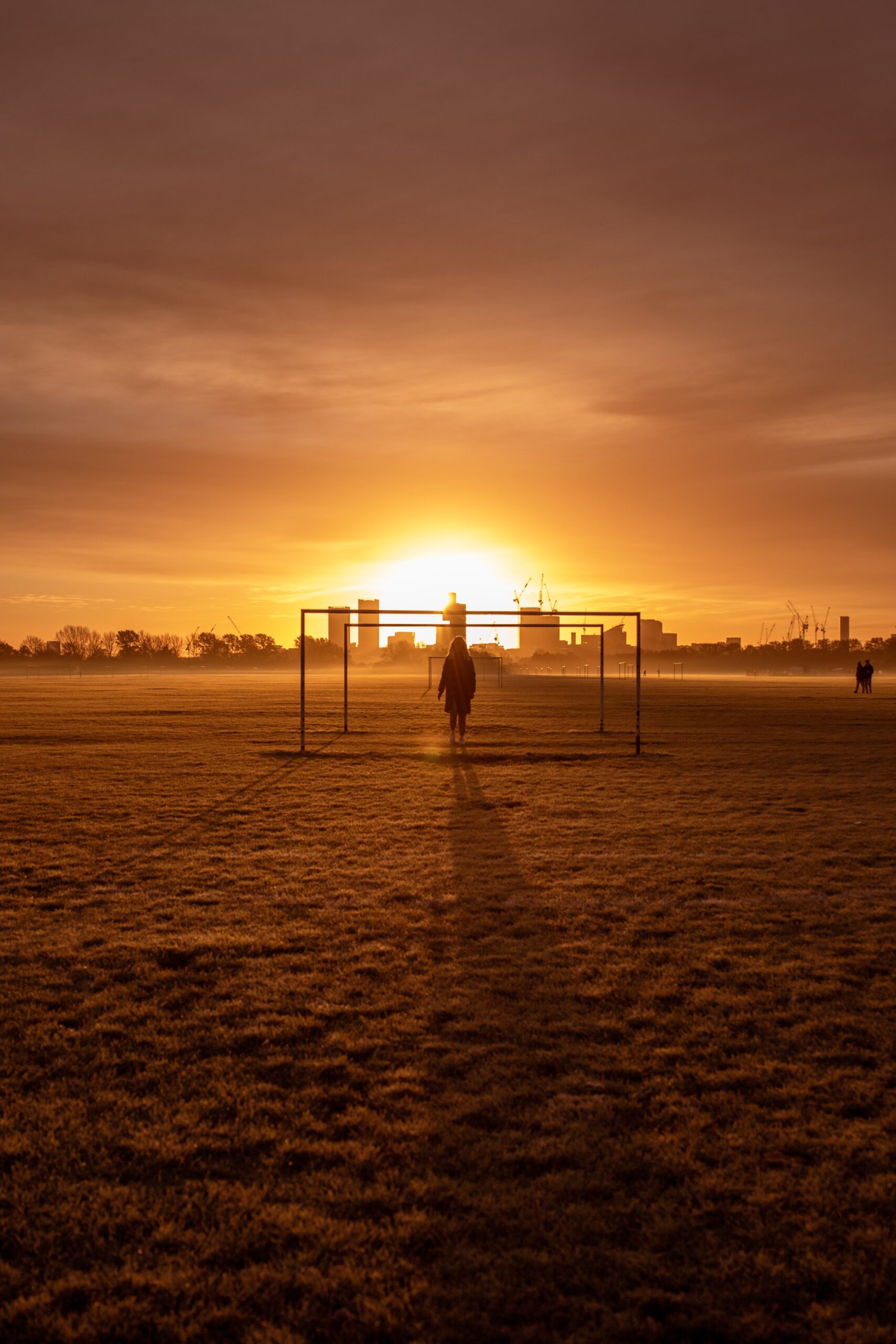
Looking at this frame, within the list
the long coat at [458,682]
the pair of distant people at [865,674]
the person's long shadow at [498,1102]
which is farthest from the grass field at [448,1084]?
the pair of distant people at [865,674]

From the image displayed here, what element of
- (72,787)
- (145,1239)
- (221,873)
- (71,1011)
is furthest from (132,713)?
(145,1239)

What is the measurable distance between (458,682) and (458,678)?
0.08 meters

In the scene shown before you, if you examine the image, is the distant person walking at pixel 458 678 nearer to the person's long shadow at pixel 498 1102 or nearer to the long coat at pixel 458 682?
the long coat at pixel 458 682

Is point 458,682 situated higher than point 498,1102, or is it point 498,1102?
point 458,682

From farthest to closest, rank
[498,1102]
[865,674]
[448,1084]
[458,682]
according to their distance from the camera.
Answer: [865,674] → [458,682] → [448,1084] → [498,1102]

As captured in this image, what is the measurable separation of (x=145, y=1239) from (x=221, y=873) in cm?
552

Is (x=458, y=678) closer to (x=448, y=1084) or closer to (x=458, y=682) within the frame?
(x=458, y=682)

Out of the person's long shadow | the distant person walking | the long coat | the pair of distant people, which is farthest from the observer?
the pair of distant people

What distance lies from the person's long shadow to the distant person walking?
11.4m

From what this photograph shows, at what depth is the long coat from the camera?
63.8 feet

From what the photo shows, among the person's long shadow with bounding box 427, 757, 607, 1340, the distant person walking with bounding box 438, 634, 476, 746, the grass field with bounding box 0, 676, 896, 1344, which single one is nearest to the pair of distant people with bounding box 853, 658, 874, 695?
the distant person walking with bounding box 438, 634, 476, 746

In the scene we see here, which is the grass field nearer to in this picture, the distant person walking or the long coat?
the distant person walking

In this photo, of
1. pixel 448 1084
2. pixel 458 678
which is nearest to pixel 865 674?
pixel 458 678

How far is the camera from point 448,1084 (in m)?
4.36
